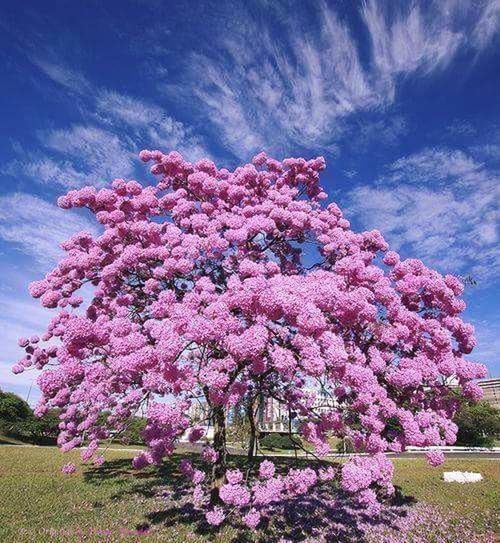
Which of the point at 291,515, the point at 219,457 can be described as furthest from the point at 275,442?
the point at 219,457

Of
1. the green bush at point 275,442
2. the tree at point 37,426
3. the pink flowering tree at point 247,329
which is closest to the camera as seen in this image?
the pink flowering tree at point 247,329

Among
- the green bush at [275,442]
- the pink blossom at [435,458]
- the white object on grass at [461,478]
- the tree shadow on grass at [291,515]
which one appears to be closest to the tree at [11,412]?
the green bush at [275,442]

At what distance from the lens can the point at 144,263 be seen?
39.5 ft

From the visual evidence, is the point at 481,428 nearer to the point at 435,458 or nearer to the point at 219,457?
the point at 435,458

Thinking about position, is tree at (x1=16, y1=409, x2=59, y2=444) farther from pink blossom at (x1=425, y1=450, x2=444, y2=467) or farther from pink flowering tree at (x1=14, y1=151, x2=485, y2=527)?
pink blossom at (x1=425, y1=450, x2=444, y2=467)

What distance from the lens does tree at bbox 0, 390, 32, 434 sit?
49.0 metres

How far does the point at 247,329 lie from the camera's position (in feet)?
25.9

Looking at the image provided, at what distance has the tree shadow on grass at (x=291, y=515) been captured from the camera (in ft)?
37.1

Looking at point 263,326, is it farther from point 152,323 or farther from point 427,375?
point 427,375

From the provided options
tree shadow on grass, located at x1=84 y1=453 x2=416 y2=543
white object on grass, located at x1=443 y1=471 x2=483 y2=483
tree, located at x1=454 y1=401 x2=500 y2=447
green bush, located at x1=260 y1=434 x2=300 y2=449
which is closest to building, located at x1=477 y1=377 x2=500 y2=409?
tree, located at x1=454 y1=401 x2=500 y2=447

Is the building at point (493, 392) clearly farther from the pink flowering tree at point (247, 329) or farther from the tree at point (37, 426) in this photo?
the pink flowering tree at point (247, 329)

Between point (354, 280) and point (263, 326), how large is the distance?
155 inches

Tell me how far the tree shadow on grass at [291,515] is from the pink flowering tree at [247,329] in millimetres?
678

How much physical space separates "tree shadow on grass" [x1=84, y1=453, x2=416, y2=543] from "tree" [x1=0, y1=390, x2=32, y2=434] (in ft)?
118
